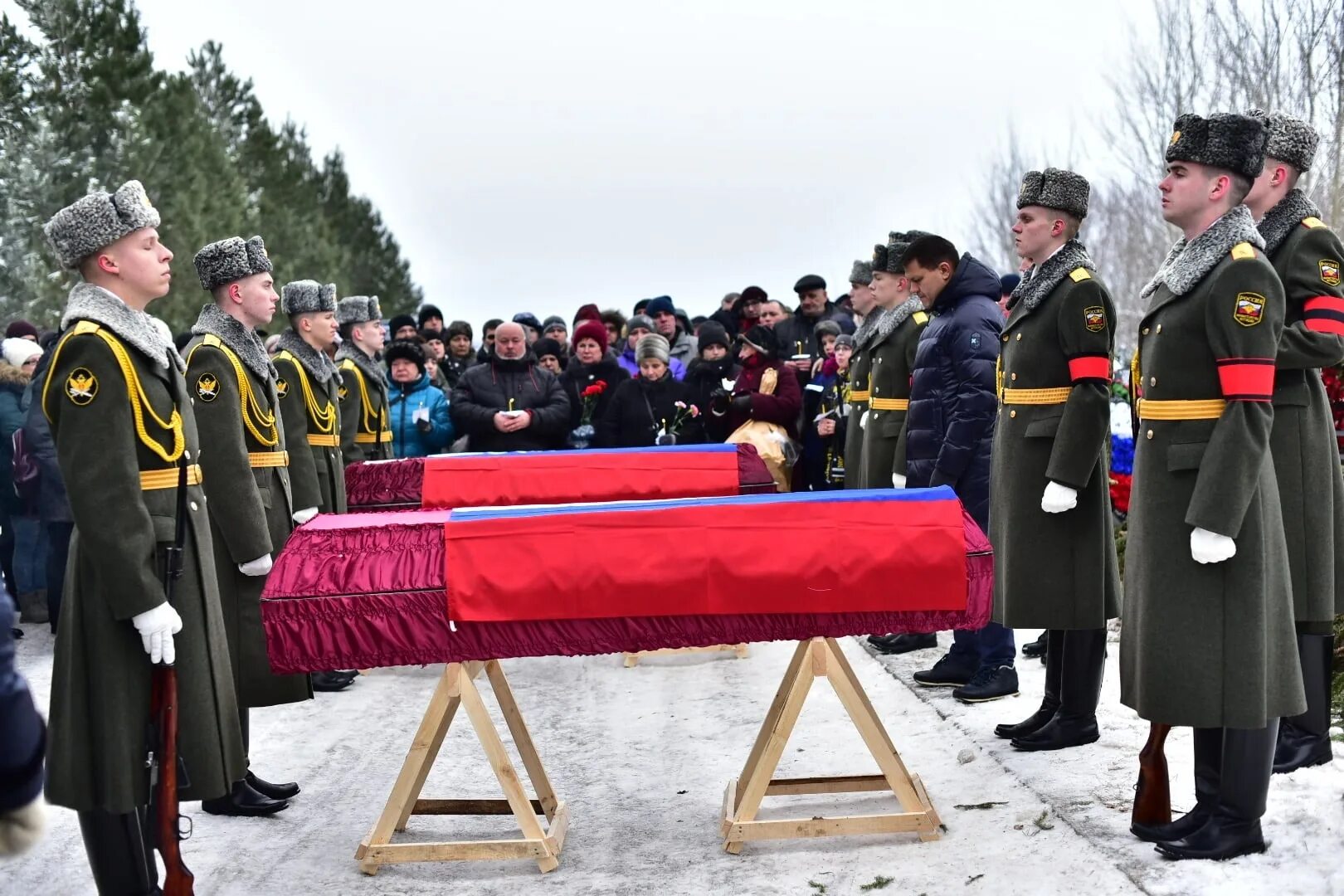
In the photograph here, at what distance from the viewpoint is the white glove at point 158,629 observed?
A: 4180mm

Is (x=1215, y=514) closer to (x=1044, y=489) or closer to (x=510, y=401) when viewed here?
(x=1044, y=489)

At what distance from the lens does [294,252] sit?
49094 millimetres

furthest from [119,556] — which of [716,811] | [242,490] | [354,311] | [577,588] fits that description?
[354,311]

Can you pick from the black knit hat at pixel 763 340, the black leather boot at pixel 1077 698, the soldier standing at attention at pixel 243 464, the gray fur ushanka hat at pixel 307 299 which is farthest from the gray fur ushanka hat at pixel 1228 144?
the black knit hat at pixel 763 340

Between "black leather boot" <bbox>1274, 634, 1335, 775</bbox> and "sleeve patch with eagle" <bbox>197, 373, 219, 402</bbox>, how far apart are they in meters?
4.10

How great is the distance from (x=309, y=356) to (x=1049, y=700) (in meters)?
4.17

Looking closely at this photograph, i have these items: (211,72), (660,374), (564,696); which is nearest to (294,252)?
(211,72)

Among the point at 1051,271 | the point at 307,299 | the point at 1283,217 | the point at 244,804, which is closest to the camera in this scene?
the point at 1283,217

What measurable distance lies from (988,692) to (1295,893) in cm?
267

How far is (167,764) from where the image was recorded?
424 cm

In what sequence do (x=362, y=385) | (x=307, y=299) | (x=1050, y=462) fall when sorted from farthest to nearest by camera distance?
1. (x=362, y=385)
2. (x=307, y=299)
3. (x=1050, y=462)

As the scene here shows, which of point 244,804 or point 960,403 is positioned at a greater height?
point 960,403

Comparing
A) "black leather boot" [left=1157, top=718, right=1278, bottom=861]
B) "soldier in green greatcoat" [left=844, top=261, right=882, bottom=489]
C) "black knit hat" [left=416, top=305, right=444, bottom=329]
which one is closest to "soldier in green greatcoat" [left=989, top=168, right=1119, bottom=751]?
"black leather boot" [left=1157, top=718, right=1278, bottom=861]

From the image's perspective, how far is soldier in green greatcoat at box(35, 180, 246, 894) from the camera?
165 inches
